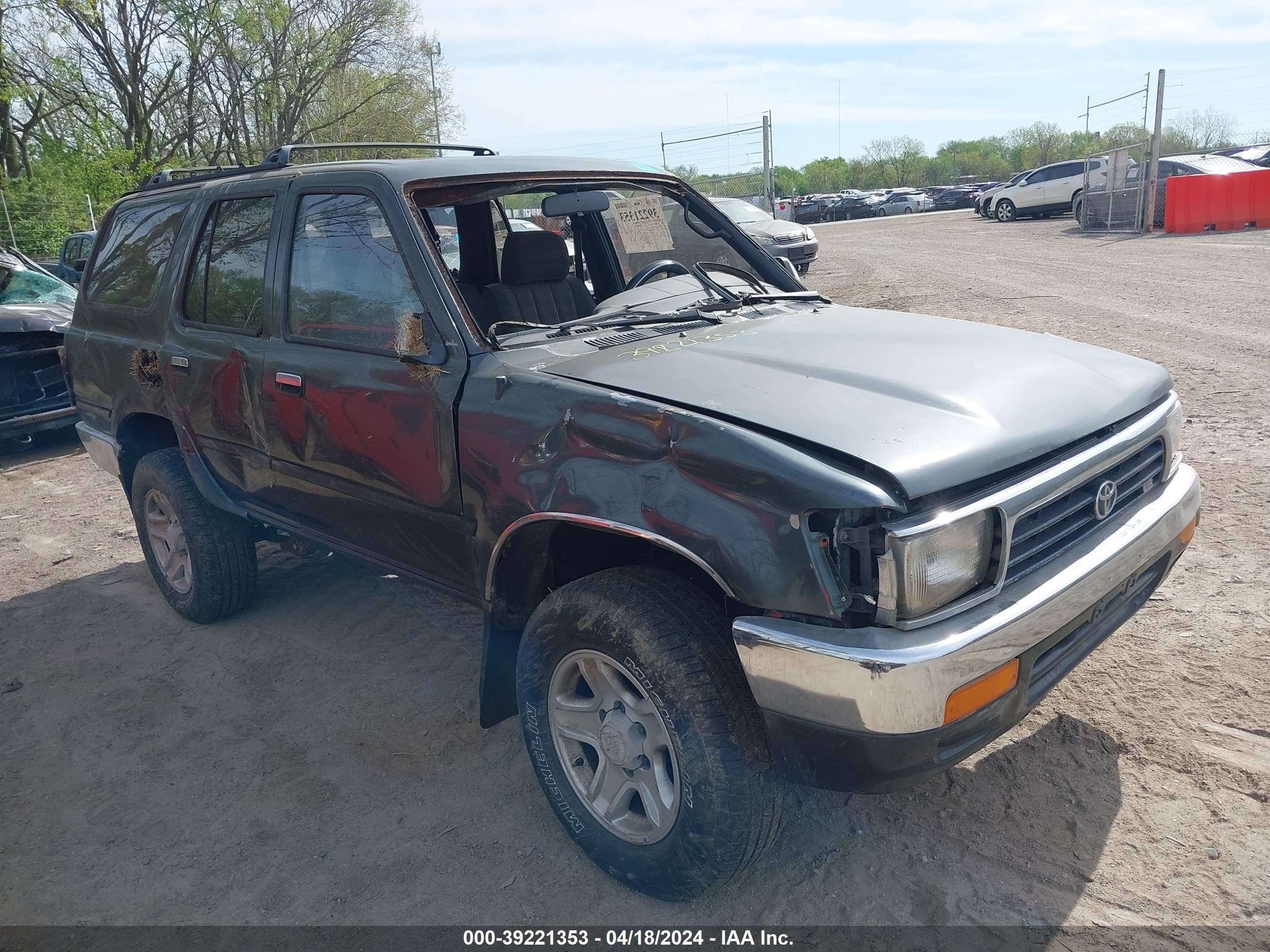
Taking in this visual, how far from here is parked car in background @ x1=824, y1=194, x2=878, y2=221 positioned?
139 feet

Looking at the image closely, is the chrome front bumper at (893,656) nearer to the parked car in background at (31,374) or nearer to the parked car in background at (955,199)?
the parked car in background at (31,374)

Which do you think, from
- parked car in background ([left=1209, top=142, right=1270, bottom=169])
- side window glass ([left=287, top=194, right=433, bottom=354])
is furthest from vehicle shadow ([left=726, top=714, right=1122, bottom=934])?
parked car in background ([left=1209, top=142, right=1270, bottom=169])

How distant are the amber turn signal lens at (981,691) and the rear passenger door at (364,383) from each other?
1465 millimetres

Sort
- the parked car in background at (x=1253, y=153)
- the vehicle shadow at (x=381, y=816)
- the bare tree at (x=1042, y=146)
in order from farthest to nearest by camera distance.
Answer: the bare tree at (x=1042, y=146), the parked car in background at (x=1253, y=153), the vehicle shadow at (x=381, y=816)

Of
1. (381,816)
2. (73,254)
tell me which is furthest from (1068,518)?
(73,254)

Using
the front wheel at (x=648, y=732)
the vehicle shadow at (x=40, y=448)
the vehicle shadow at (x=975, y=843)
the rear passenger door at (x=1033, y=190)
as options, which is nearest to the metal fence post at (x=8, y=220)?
the vehicle shadow at (x=40, y=448)

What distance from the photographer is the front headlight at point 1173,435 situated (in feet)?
9.24

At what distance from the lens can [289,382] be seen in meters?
3.31

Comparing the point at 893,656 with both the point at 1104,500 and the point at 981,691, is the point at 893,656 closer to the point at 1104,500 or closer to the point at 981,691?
the point at 981,691

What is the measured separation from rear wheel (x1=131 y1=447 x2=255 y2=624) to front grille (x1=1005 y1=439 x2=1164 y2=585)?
335 cm

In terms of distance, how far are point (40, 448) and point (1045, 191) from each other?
24.9m

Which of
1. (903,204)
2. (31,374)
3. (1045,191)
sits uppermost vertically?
(31,374)

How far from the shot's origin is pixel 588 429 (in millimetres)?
2420

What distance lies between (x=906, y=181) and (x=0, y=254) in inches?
2875
